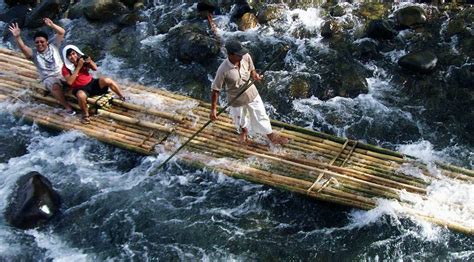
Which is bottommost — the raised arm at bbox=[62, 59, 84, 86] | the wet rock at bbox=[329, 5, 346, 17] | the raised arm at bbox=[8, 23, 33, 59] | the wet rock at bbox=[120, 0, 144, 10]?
the raised arm at bbox=[62, 59, 84, 86]

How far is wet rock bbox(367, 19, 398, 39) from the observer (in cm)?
1088

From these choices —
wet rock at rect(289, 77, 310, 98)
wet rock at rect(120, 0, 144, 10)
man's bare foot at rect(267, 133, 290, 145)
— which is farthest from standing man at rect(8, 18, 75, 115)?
wet rock at rect(120, 0, 144, 10)

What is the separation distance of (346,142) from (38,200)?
483cm

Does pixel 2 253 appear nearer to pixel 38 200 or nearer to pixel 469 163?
pixel 38 200

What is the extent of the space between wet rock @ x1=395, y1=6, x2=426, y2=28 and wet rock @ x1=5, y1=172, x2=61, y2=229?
7.95m

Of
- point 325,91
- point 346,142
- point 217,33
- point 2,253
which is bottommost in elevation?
point 2,253

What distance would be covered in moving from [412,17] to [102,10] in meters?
7.38

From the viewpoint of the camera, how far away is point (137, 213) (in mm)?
7797

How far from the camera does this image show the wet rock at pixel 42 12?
509 inches

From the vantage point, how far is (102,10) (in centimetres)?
1277

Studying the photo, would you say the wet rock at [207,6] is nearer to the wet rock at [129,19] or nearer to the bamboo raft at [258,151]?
the wet rock at [129,19]

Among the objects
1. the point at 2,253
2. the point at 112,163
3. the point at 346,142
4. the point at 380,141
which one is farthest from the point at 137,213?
the point at 380,141

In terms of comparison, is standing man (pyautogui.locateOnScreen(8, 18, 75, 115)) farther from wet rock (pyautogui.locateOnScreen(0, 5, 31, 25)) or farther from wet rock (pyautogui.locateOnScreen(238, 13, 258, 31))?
wet rock (pyautogui.locateOnScreen(0, 5, 31, 25))

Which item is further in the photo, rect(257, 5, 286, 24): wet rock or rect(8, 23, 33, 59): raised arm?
rect(257, 5, 286, 24): wet rock
